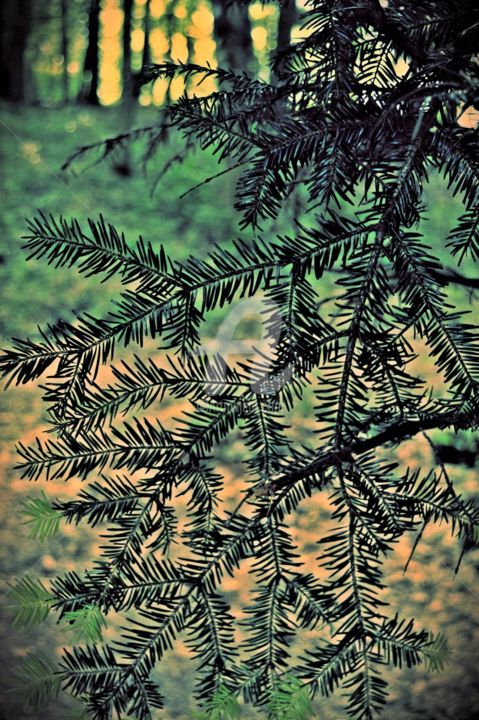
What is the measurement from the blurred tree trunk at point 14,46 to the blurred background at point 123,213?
1 cm

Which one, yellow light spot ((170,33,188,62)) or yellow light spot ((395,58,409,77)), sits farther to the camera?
yellow light spot ((170,33,188,62))

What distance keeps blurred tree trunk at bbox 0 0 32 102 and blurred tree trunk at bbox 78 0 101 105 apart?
0.45m

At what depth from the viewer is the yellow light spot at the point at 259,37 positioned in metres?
1.80

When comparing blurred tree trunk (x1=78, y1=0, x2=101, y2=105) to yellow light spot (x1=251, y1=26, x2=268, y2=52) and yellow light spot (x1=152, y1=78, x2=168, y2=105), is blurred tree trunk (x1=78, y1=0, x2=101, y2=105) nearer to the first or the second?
yellow light spot (x1=152, y1=78, x2=168, y2=105)

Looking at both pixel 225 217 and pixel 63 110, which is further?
pixel 63 110

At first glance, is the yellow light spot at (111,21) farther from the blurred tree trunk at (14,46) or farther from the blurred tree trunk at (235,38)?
the blurred tree trunk at (14,46)

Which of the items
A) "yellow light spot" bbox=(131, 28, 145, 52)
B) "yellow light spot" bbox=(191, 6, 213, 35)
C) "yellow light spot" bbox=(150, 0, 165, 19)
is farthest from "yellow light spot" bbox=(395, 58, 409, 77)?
"yellow light spot" bbox=(131, 28, 145, 52)

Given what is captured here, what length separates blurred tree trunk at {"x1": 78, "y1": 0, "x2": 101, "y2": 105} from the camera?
111 inches

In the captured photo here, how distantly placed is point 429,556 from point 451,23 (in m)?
2.04

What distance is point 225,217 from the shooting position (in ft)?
10.4

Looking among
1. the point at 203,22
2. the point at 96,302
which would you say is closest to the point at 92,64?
the point at 203,22

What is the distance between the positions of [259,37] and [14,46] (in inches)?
90.0

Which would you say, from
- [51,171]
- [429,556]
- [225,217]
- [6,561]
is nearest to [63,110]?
[51,171]

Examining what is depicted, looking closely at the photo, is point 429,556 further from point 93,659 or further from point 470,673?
point 93,659
